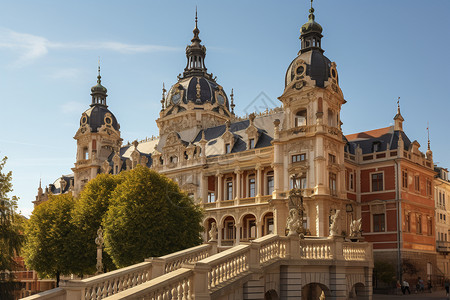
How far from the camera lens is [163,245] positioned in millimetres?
42625

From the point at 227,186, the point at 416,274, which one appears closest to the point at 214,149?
the point at 227,186

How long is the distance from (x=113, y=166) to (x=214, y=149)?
70.4 ft

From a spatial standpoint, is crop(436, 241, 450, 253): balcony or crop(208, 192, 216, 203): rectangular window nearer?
crop(436, 241, 450, 253): balcony

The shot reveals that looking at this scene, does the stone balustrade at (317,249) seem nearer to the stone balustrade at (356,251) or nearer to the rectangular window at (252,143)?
the stone balustrade at (356,251)

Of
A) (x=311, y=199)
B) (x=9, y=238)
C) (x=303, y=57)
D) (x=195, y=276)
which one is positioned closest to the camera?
(x=195, y=276)

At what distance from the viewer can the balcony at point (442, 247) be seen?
2510 inches

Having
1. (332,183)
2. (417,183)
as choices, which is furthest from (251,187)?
(417,183)

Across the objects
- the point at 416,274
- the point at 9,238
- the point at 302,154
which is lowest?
the point at 416,274

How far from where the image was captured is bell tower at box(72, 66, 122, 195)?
82319 millimetres

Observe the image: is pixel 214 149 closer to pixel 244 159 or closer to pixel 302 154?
pixel 244 159

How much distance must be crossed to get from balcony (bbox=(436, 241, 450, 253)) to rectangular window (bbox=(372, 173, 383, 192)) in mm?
13157

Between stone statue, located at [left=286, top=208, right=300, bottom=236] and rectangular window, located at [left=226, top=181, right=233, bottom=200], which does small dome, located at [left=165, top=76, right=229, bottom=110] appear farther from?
stone statue, located at [left=286, top=208, right=300, bottom=236]

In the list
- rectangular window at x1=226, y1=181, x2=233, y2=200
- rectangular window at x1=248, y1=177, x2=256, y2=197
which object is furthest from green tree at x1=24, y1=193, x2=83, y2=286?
rectangular window at x1=248, y1=177, x2=256, y2=197

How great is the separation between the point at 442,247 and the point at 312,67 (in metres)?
28.0
